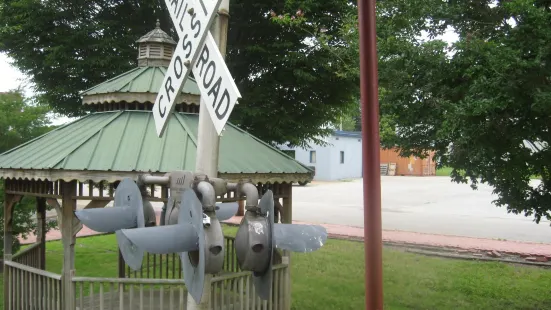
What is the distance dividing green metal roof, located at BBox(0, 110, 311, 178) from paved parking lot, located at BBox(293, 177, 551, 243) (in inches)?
491

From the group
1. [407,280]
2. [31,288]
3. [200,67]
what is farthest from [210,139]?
[407,280]

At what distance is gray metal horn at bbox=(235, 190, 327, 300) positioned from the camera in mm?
1855

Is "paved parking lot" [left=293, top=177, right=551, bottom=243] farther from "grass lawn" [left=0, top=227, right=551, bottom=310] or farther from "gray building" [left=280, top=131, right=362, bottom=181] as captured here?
"gray building" [left=280, top=131, right=362, bottom=181]

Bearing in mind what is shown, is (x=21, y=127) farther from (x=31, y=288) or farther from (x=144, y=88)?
(x=31, y=288)

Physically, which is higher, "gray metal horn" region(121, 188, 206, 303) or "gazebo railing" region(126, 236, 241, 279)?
"gray metal horn" region(121, 188, 206, 303)

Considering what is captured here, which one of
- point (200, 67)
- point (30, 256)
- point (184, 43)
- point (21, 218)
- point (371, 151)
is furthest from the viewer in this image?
point (21, 218)

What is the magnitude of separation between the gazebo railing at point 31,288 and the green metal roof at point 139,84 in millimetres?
2963

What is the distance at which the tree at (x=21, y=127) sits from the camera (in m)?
10.9

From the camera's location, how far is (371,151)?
390cm

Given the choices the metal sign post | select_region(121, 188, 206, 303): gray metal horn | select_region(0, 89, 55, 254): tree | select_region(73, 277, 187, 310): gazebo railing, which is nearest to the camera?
select_region(121, 188, 206, 303): gray metal horn

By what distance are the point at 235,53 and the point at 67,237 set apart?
7565 mm

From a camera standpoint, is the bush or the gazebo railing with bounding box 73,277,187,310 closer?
the gazebo railing with bounding box 73,277,187,310

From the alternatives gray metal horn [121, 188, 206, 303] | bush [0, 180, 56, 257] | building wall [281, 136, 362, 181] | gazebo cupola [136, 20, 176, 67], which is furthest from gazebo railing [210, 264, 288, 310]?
building wall [281, 136, 362, 181]

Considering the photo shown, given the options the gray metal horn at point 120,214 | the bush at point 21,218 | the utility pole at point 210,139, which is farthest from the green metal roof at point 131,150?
the bush at point 21,218
